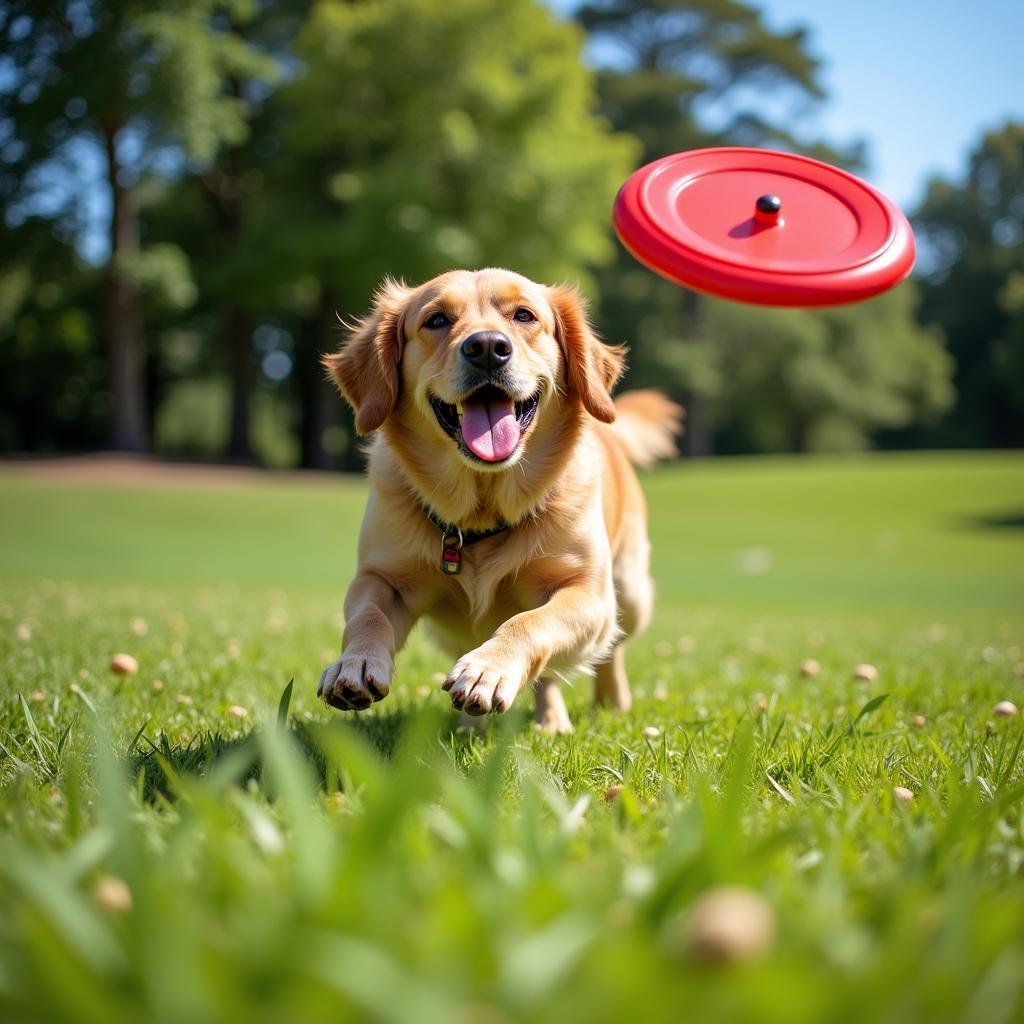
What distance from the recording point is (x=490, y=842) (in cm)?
137

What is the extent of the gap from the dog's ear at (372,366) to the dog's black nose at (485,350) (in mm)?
513

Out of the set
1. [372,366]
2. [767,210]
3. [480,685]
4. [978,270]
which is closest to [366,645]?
[480,685]

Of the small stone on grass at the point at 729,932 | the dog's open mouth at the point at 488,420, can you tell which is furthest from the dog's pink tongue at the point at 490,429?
the small stone on grass at the point at 729,932

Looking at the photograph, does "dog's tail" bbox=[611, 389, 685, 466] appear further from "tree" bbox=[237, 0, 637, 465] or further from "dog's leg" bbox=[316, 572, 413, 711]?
"tree" bbox=[237, 0, 637, 465]

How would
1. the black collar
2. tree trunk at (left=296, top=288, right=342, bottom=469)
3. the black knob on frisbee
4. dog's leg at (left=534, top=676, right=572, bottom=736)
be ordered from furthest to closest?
tree trunk at (left=296, top=288, right=342, bottom=469) < the black knob on frisbee < dog's leg at (left=534, top=676, right=572, bottom=736) < the black collar

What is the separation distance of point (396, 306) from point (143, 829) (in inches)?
102

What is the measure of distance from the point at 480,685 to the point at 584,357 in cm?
171

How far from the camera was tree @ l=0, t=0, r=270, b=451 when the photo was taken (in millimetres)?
20312

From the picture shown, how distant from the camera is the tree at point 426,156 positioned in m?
23.6

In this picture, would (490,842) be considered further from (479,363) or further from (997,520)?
(997,520)

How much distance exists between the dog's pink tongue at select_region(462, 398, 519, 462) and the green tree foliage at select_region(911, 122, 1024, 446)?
4825 centimetres

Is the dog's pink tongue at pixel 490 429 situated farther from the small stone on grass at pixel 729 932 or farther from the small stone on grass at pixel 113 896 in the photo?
the small stone on grass at pixel 729 932

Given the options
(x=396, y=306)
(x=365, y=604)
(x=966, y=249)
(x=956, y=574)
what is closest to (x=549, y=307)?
(x=396, y=306)

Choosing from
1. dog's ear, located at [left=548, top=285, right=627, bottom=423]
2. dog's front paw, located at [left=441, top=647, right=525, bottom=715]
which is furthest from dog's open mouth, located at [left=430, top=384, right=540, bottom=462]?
dog's front paw, located at [left=441, top=647, right=525, bottom=715]
